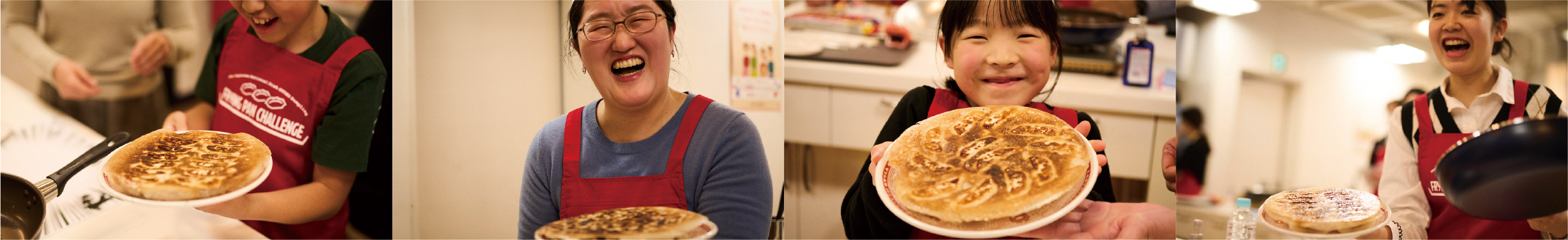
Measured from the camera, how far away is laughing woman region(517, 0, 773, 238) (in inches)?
76.0

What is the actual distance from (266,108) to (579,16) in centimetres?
94

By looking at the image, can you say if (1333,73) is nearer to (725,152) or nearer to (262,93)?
(725,152)

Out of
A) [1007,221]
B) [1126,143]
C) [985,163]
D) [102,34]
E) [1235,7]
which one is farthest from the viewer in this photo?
[102,34]

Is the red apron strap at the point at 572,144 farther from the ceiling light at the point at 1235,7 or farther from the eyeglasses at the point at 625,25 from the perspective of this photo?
the ceiling light at the point at 1235,7

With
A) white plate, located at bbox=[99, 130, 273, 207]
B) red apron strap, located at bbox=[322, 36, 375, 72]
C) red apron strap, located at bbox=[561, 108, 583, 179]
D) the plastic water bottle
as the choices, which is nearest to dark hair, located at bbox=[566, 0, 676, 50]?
red apron strap, located at bbox=[561, 108, 583, 179]

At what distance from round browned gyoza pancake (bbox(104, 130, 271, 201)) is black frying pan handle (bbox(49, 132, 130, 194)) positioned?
0.07m

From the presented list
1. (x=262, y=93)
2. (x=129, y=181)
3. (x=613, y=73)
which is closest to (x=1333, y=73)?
(x=613, y=73)

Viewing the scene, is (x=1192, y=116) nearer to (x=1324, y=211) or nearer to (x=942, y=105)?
(x=1324, y=211)

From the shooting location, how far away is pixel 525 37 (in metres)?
1.99

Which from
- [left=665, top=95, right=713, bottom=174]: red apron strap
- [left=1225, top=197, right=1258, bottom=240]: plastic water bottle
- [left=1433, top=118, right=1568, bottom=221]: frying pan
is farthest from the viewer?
[left=1225, top=197, right=1258, bottom=240]: plastic water bottle

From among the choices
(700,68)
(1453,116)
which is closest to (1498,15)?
(1453,116)

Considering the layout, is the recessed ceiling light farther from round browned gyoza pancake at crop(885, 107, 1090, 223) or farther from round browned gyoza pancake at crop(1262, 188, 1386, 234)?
round browned gyoza pancake at crop(885, 107, 1090, 223)

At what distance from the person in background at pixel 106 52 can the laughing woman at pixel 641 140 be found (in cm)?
113

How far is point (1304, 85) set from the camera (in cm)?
203
